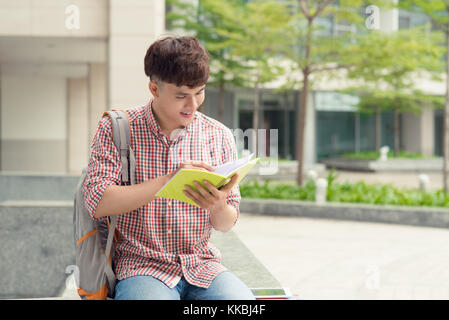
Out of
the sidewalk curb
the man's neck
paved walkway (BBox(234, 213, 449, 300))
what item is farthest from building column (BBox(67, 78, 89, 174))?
the man's neck

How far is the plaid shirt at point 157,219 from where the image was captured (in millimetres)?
2205

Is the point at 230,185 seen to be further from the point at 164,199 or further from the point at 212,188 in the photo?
the point at 164,199

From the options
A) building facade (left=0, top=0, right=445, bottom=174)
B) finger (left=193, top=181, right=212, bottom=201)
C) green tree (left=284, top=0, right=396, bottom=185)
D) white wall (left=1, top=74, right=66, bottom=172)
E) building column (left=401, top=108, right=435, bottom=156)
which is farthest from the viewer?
building column (left=401, top=108, right=435, bottom=156)

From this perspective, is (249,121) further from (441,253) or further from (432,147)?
(441,253)

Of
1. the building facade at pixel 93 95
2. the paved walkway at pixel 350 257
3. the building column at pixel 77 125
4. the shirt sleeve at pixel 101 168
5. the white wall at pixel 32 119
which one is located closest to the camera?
the shirt sleeve at pixel 101 168

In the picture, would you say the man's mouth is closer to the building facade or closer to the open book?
the open book

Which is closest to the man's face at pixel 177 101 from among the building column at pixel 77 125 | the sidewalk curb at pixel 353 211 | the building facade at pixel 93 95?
the sidewalk curb at pixel 353 211

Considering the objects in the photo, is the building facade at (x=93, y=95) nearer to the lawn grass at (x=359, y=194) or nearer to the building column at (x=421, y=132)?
the building column at (x=421, y=132)

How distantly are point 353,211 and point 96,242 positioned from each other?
8601 mm

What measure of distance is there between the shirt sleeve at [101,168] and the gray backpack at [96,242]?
0.03 m

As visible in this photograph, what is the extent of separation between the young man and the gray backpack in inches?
1.5

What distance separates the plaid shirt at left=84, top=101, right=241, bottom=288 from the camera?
221cm
